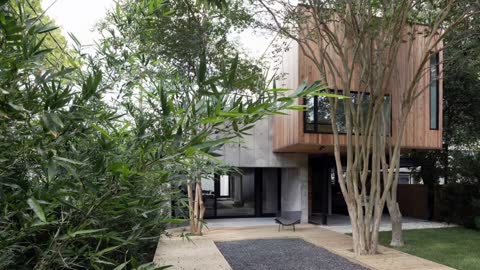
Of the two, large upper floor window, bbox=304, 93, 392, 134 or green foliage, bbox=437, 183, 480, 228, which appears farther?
green foliage, bbox=437, 183, 480, 228

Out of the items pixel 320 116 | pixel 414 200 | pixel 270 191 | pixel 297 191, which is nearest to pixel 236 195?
pixel 270 191

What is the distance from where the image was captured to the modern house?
33.4ft

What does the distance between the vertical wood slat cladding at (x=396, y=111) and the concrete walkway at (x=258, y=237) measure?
7.79 feet

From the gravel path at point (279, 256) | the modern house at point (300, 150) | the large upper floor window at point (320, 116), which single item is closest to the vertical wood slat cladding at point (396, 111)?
the modern house at point (300, 150)

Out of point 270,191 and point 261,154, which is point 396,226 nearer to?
point 261,154

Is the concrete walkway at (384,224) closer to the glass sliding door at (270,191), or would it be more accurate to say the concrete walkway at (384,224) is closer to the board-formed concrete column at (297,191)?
the board-formed concrete column at (297,191)

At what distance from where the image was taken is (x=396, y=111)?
10648mm

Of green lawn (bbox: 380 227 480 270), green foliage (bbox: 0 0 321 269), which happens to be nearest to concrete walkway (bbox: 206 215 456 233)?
green lawn (bbox: 380 227 480 270)

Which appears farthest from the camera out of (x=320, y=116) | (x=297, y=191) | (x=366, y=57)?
(x=297, y=191)

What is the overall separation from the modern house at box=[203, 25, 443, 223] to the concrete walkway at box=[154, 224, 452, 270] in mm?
1731

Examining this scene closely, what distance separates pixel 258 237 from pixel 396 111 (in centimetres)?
505

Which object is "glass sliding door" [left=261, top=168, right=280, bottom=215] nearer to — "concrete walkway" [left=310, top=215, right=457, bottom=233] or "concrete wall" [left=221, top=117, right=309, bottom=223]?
"concrete wall" [left=221, top=117, right=309, bottom=223]

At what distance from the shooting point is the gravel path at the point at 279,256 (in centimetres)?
686

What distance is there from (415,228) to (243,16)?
7.97m
